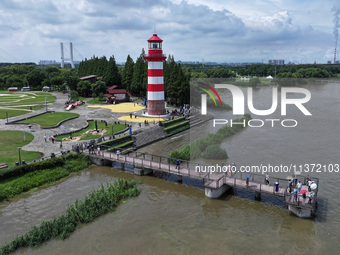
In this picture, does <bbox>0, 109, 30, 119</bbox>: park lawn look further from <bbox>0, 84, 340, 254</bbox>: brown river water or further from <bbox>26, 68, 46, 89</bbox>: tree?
<bbox>26, 68, 46, 89</bbox>: tree

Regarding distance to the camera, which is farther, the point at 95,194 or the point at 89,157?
the point at 89,157

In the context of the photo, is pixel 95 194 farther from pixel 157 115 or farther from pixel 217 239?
pixel 157 115

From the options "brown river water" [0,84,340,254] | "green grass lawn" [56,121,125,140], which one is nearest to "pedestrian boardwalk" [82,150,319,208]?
"brown river water" [0,84,340,254]

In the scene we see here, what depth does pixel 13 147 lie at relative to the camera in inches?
1166

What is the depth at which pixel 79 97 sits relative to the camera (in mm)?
68188

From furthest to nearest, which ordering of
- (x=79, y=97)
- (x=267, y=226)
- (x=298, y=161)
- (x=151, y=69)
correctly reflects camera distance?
(x=79, y=97), (x=151, y=69), (x=298, y=161), (x=267, y=226)

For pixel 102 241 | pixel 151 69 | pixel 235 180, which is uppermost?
pixel 151 69

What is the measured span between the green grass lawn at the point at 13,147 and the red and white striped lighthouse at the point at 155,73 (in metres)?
18.8

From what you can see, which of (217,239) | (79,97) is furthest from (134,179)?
(79,97)

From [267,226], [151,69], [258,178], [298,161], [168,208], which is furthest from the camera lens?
[151,69]

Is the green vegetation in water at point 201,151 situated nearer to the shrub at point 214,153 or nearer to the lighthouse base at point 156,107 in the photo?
the shrub at point 214,153

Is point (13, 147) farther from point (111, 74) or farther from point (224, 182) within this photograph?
point (111, 74)

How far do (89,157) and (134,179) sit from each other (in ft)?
20.3

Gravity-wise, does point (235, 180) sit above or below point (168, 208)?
above
